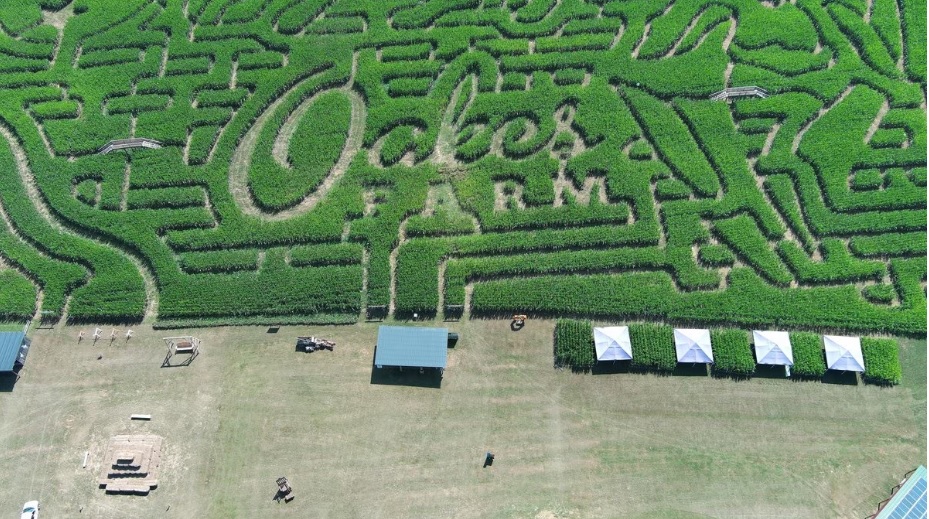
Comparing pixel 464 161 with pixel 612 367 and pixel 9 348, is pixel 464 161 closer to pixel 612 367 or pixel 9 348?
pixel 612 367

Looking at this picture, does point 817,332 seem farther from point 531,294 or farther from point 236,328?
point 236,328

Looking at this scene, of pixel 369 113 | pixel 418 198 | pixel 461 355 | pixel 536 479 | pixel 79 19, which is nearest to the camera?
Answer: pixel 536 479

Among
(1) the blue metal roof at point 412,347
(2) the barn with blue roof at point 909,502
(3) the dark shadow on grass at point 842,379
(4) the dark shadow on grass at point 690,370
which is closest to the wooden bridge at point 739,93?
(4) the dark shadow on grass at point 690,370

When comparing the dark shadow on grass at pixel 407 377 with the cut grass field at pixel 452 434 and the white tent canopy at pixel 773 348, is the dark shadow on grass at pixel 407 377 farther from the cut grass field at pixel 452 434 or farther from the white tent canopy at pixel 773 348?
the white tent canopy at pixel 773 348

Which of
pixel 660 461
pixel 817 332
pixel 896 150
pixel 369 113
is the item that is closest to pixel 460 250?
pixel 369 113

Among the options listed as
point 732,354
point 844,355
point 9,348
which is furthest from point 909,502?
point 9,348
